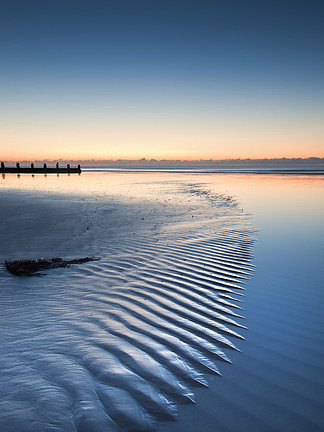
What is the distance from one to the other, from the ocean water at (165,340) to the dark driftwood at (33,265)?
0.16 meters

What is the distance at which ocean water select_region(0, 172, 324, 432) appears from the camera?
2.20 m

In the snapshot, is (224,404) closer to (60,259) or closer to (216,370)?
(216,370)

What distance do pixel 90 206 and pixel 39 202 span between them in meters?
2.69

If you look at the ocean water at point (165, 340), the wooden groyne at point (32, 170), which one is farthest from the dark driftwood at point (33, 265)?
the wooden groyne at point (32, 170)

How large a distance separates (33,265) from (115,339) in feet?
10.2

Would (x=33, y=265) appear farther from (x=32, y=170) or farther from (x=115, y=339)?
(x=32, y=170)

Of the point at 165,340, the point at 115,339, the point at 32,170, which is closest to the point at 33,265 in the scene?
the point at 115,339

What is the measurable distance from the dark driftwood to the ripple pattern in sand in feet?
1.16

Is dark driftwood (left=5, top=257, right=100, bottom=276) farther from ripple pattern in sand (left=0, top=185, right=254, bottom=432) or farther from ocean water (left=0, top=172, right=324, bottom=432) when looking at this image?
ripple pattern in sand (left=0, top=185, right=254, bottom=432)

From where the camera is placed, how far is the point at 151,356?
9.31 feet

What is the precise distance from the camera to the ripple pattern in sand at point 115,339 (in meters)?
2.18

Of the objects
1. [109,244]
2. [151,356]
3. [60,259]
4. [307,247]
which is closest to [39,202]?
[109,244]

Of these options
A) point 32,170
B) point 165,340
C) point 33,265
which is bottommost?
point 165,340

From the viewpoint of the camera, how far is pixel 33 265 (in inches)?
217
